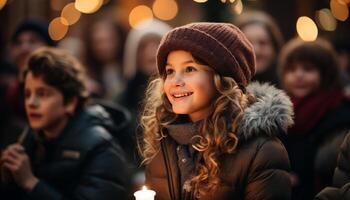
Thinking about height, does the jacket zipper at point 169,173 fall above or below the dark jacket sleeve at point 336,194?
above

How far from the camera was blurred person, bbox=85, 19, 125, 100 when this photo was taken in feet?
24.2

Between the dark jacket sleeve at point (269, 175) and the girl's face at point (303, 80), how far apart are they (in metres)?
1.67

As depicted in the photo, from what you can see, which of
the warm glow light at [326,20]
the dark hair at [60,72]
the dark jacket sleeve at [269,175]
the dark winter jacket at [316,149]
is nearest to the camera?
the dark jacket sleeve at [269,175]

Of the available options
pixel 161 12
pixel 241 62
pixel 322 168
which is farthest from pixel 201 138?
pixel 161 12

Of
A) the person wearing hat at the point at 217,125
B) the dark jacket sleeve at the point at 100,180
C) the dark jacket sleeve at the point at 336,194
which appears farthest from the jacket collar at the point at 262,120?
the dark jacket sleeve at the point at 100,180

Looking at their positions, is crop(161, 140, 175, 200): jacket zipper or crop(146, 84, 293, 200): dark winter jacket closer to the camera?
crop(146, 84, 293, 200): dark winter jacket

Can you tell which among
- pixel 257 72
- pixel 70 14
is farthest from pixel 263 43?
pixel 70 14

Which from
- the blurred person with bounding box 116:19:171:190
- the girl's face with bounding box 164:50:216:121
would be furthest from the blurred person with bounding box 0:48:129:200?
the blurred person with bounding box 116:19:171:190

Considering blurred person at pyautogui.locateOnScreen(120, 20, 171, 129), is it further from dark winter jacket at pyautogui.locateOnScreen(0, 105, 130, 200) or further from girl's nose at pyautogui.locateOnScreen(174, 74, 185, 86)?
girl's nose at pyautogui.locateOnScreen(174, 74, 185, 86)

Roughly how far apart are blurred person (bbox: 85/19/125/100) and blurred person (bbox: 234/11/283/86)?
2007mm

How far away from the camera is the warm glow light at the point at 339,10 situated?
10.2 m

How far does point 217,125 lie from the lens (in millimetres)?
3561

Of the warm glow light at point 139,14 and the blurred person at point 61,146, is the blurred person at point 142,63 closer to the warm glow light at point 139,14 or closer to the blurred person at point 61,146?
the blurred person at point 61,146

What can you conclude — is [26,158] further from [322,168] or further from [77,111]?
[322,168]
